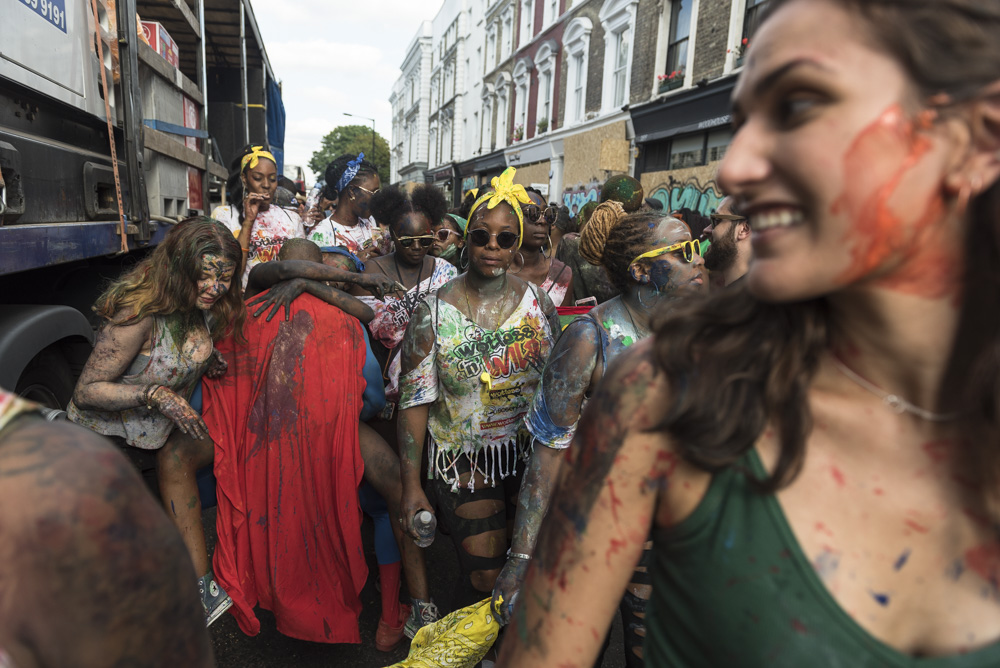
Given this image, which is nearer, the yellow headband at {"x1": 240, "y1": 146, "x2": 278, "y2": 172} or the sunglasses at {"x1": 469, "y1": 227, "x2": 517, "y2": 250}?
the sunglasses at {"x1": 469, "y1": 227, "x2": 517, "y2": 250}

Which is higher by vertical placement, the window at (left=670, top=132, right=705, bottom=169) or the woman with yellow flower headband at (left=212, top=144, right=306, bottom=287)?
the window at (left=670, top=132, right=705, bottom=169)

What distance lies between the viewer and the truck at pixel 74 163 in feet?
8.87

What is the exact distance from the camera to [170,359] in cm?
288

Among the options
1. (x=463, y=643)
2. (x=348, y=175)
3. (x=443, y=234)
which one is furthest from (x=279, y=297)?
(x=348, y=175)

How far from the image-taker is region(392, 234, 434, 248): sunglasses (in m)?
4.12

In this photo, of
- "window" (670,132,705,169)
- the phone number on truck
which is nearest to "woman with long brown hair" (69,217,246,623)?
the phone number on truck

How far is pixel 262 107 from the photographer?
10656mm

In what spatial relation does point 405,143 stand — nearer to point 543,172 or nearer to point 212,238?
point 543,172

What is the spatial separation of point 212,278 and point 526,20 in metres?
23.8

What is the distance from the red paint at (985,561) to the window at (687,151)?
12.5 metres

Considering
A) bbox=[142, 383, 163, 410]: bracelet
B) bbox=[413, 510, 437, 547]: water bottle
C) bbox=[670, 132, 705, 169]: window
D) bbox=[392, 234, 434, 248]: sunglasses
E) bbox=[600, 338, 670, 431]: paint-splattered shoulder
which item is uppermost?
bbox=[670, 132, 705, 169]: window

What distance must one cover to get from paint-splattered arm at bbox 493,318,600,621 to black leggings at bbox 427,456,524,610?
378 mm

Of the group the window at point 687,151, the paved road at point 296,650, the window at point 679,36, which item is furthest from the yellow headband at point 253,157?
the window at point 679,36

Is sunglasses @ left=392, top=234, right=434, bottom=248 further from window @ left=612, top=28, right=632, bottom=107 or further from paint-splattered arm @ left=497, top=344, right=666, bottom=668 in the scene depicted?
window @ left=612, top=28, right=632, bottom=107
